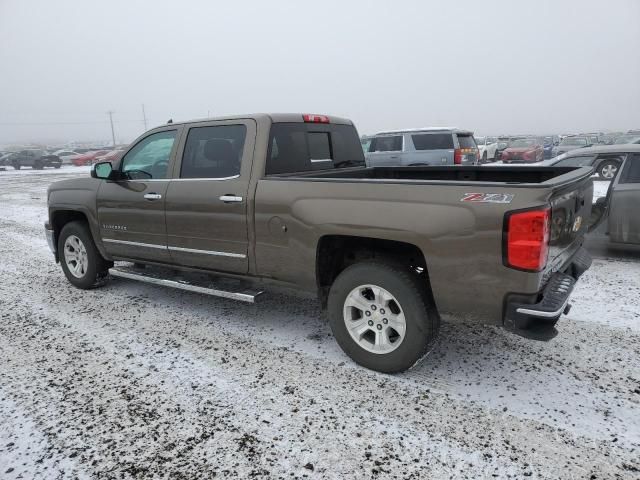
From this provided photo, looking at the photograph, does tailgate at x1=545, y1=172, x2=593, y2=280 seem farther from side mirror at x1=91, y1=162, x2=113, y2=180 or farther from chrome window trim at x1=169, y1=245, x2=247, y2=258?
side mirror at x1=91, y1=162, x2=113, y2=180

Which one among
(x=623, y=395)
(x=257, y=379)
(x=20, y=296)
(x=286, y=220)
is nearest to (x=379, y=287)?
(x=286, y=220)

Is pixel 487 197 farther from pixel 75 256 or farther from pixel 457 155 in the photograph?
pixel 457 155

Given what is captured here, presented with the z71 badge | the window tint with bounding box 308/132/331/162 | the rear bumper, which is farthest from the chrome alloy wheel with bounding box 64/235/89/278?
the rear bumper

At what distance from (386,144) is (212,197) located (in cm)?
1123

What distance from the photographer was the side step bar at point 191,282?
3.91 m

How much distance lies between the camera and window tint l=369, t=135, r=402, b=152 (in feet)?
46.6

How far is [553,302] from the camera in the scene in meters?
2.76

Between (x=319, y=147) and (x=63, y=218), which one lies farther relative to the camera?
(x=63, y=218)

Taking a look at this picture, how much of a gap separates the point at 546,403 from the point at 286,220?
86.2 inches

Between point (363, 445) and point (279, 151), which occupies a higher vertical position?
point (279, 151)

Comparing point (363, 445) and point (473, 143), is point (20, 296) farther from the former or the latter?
point (473, 143)

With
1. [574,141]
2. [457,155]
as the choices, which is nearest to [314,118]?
[457,155]

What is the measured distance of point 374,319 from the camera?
331 cm

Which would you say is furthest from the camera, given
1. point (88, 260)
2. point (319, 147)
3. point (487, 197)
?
point (88, 260)
